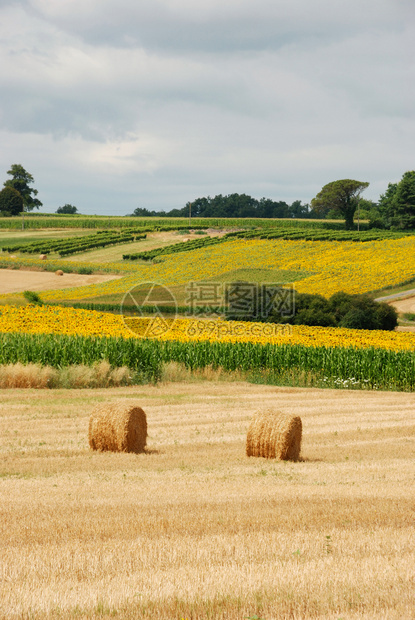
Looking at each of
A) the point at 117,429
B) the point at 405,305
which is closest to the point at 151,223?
the point at 405,305

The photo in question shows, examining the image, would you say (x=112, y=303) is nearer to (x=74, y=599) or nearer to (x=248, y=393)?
(x=248, y=393)

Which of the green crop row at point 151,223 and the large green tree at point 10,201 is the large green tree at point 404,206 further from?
the large green tree at point 10,201

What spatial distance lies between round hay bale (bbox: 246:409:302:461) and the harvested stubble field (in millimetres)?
243

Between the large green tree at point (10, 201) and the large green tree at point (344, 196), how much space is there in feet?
183

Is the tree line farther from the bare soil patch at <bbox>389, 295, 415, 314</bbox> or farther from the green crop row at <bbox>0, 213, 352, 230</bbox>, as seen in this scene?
the bare soil patch at <bbox>389, 295, 415, 314</bbox>

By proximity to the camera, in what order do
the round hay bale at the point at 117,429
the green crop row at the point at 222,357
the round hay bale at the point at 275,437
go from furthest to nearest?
the green crop row at the point at 222,357 → the round hay bale at the point at 117,429 → the round hay bale at the point at 275,437

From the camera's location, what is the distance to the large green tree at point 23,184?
134 metres

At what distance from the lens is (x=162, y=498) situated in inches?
302

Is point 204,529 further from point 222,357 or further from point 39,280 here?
point 39,280

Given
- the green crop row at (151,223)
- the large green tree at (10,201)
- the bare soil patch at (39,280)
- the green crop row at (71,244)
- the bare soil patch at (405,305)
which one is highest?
the large green tree at (10,201)

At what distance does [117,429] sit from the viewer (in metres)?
11.5

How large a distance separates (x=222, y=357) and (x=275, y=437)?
1189cm

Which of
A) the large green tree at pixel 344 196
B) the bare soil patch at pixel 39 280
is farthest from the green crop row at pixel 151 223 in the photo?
the bare soil patch at pixel 39 280

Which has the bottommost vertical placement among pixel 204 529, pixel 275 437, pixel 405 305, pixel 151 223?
pixel 405 305
